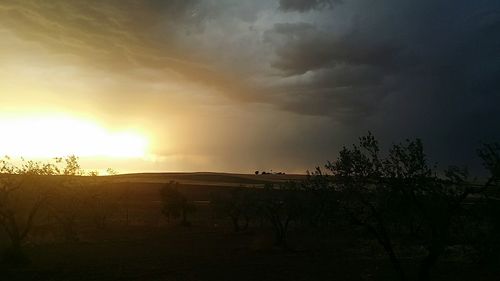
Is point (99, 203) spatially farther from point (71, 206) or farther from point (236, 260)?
point (236, 260)

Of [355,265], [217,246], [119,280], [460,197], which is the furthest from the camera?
[217,246]

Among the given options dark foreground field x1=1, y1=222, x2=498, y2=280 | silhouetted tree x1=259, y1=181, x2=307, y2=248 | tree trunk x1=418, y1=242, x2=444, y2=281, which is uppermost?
silhouetted tree x1=259, y1=181, x2=307, y2=248

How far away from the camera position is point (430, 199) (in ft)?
78.6

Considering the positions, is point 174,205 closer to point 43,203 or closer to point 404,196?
→ point 43,203

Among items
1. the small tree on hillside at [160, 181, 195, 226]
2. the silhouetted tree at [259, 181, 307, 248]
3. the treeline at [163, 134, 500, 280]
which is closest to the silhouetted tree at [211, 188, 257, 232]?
the small tree on hillside at [160, 181, 195, 226]

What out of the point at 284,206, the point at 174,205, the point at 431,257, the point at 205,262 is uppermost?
the point at 174,205

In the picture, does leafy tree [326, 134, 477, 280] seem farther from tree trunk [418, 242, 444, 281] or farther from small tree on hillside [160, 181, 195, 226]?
small tree on hillside [160, 181, 195, 226]

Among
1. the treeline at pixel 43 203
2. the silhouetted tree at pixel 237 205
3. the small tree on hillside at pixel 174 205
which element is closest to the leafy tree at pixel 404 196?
the treeline at pixel 43 203

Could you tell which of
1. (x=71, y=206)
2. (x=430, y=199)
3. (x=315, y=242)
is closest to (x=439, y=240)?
(x=430, y=199)

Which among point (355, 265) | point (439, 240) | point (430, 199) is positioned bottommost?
point (355, 265)

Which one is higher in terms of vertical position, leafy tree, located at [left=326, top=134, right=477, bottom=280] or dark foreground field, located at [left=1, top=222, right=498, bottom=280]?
leafy tree, located at [left=326, top=134, right=477, bottom=280]

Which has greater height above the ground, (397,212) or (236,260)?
(397,212)

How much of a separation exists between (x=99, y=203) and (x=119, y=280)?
195 ft

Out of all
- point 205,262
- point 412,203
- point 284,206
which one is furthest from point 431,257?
point 284,206
